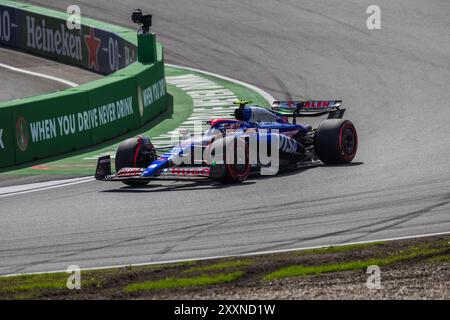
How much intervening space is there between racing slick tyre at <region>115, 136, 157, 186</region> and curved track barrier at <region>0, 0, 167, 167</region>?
9.56 feet

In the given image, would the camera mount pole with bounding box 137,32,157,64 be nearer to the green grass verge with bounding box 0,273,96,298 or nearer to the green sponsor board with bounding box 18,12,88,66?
the green sponsor board with bounding box 18,12,88,66

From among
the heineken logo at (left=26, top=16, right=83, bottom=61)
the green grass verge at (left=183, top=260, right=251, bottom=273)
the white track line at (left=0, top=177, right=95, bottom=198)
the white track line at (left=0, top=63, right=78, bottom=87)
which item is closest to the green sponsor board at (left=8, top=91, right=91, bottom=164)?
the white track line at (left=0, top=177, right=95, bottom=198)

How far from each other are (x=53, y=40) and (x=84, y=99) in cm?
1214

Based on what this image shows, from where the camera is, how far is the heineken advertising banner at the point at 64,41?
98.8 feet

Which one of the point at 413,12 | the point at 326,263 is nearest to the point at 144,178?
the point at 326,263

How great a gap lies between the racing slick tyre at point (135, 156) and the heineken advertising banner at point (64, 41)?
10462mm

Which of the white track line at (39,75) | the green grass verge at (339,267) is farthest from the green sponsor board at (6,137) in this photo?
the white track line at (39,75)

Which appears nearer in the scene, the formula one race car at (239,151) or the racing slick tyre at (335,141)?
the formula one race car at (239,151)

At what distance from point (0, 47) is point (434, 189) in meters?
22.4

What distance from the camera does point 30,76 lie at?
102 ft

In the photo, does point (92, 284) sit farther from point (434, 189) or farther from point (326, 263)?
point (434, 189)

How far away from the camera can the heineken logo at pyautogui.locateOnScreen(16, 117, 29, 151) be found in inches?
778

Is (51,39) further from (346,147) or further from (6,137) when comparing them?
(346,147)

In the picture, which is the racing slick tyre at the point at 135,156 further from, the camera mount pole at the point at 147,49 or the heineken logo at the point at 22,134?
the camera mount pole at the point at 147,49
